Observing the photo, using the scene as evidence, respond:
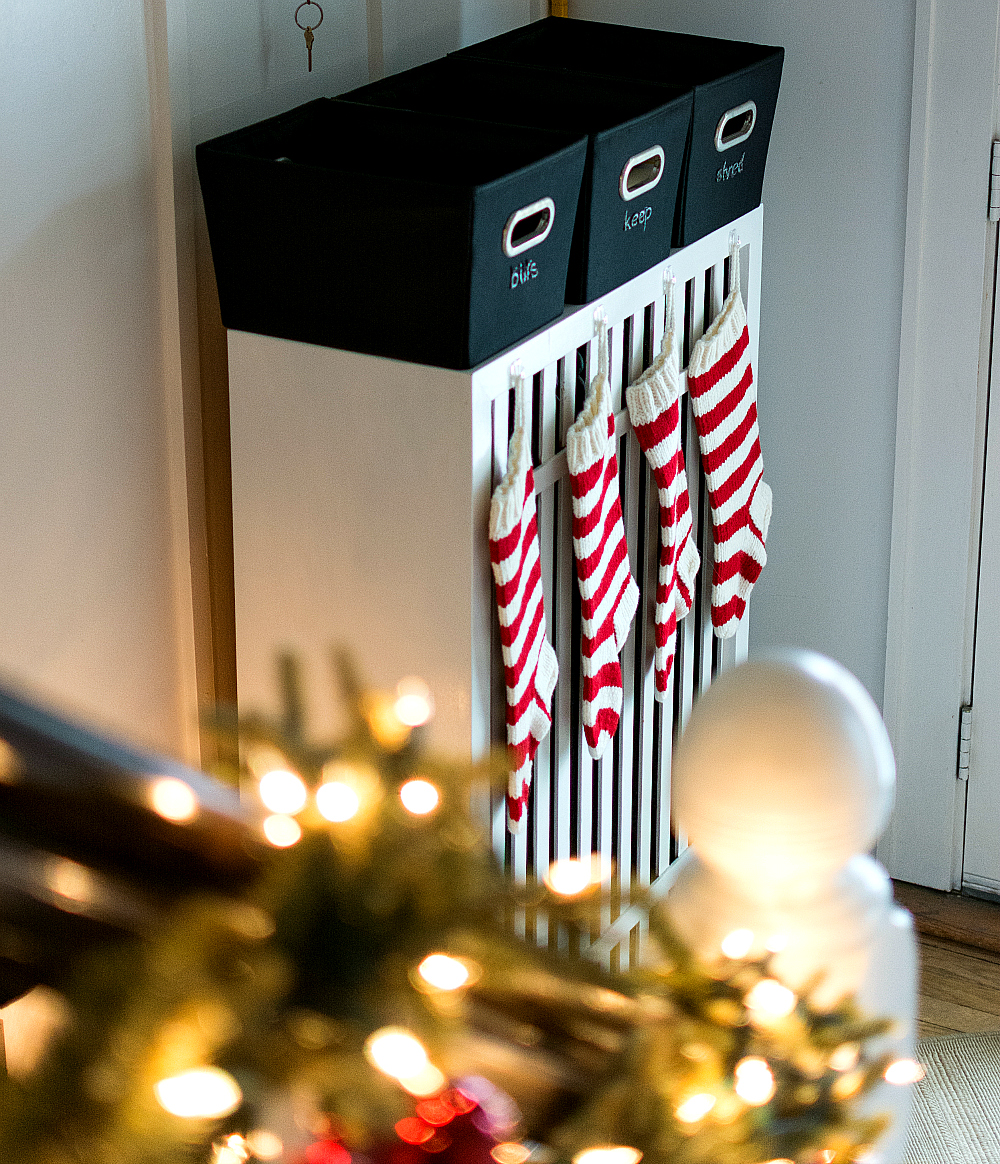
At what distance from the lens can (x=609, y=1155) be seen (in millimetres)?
460

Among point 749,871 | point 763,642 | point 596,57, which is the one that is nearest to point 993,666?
point 763,642

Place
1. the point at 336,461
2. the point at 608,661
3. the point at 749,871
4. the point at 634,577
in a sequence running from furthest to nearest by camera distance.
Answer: the point at 634,577
the point at 608,661
the point at 336,461
the point at 749,871

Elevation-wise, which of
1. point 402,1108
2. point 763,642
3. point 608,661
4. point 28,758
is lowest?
point 763,642

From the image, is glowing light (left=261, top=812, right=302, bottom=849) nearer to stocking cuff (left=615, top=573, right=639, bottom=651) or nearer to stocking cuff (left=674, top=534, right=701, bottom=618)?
stocking cuff (left=615, top=573, right=639, bottom=651)

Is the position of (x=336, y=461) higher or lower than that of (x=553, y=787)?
higher

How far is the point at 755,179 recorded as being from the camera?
2.04 m

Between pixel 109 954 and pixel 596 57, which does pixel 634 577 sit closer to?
pixel 596 57

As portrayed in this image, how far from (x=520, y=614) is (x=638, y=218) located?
50 centimetres

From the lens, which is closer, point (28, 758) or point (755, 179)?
point (28, 758)

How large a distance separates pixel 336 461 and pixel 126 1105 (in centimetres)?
128

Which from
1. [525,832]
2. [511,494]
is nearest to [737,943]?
[511,494]

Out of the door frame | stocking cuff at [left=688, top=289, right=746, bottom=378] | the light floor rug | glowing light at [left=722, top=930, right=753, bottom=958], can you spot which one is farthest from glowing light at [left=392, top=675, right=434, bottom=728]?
the door frame

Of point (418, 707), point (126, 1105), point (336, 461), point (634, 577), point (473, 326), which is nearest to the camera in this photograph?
point (126, 1105)

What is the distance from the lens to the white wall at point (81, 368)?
4.93 ft
